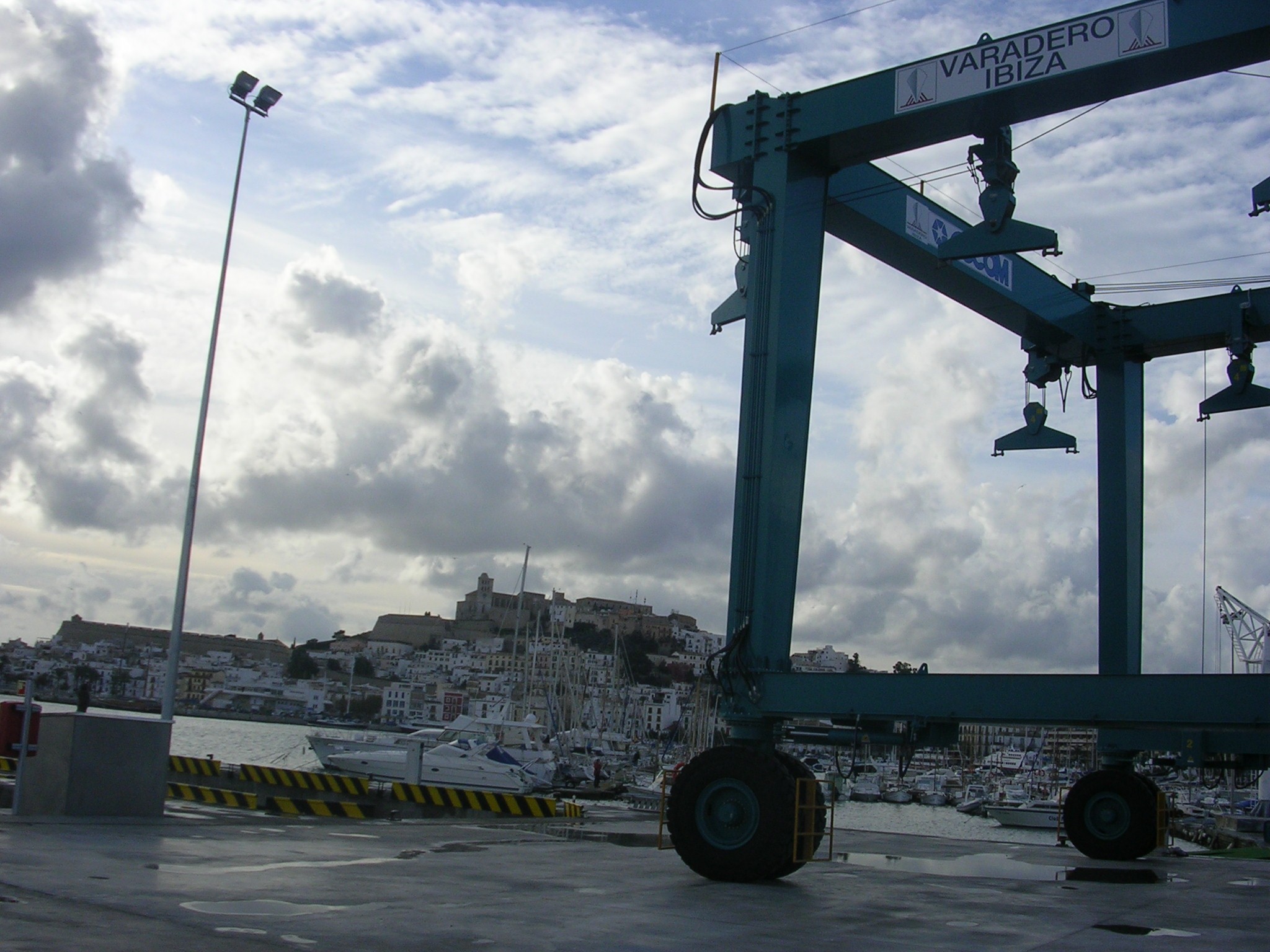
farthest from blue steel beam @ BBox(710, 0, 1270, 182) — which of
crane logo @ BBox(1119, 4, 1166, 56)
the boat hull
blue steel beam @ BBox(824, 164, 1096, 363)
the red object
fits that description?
the boat hull

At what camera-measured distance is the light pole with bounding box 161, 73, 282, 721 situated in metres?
20.4

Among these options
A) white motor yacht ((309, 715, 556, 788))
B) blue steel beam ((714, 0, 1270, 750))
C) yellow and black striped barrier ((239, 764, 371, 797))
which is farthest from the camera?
white motor yacht ((309, 715, 556, 788))

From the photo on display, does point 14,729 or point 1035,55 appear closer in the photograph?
point 1035,55

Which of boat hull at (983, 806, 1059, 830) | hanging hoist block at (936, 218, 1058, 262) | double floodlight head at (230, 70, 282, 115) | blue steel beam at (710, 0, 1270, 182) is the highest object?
double floodlight head at (230, 70, 282, 115)

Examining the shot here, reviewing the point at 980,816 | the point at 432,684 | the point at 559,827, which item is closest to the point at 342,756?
the point at 559,827

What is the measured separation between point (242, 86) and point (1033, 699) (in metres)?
20.8

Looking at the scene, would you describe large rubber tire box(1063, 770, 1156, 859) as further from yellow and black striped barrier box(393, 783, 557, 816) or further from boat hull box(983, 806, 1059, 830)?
boat hull box(983, 806, 1059, 830)

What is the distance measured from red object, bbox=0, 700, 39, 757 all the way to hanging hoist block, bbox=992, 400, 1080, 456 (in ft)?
55.7

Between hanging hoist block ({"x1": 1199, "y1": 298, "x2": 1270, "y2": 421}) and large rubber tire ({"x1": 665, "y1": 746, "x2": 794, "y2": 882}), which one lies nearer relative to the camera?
large rubber tire ({"x1": 665, "y1": 746, "x2": 794, "y2": 882})

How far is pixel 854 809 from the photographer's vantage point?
7538 centimetres

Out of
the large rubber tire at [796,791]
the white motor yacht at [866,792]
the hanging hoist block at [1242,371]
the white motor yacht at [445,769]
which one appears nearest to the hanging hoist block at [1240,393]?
the hanging hoist block at [1242,371]

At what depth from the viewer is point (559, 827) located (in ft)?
67.4

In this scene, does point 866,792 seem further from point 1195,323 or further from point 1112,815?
point 1195,323

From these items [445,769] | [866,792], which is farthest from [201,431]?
[866,792]
